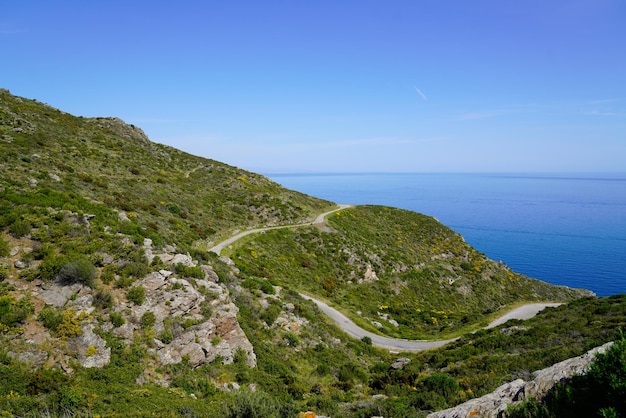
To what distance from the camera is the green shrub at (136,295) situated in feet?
60.3

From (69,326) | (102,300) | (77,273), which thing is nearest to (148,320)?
(102,300)

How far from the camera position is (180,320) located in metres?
19.0

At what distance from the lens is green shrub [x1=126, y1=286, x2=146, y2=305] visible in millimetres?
18391

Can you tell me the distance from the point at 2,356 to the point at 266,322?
612 inches

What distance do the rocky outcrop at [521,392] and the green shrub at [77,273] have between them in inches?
735

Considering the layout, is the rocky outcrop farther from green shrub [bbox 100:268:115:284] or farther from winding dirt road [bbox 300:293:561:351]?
winding dirt road [bbox 300:293:561:351]

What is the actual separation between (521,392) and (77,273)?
21.1 metres

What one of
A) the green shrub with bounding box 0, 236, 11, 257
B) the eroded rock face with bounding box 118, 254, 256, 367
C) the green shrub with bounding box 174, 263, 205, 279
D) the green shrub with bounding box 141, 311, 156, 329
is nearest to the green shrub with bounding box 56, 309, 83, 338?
the eroded rock face with bounding box 118, 254, 256, 367

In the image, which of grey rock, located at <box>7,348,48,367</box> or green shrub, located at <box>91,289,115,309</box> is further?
green shrub, located at <box>91,289,115,309</box>

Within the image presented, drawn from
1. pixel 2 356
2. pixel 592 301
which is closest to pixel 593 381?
pixel 2 356

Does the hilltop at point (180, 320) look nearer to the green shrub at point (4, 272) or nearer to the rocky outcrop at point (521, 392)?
the green shrub at point (4, 272)

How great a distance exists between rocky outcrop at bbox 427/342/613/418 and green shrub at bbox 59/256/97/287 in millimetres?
18670

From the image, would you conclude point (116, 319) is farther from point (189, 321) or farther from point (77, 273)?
point (189, 321)

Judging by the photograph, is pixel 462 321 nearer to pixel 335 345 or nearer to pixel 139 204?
pixel 335 345
